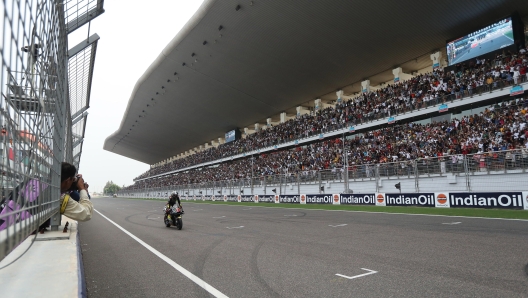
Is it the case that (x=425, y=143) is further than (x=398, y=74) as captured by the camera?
No

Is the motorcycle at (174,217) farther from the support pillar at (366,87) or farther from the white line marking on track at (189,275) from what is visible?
the support pillar at (366,87)

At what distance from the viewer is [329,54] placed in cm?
3194

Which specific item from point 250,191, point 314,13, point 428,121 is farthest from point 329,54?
point 250,191

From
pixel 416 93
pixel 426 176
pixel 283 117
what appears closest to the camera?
pixel 426 176

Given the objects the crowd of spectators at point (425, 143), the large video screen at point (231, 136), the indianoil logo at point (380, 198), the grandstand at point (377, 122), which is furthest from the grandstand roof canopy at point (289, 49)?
the indianoil logo at point (380, 198)

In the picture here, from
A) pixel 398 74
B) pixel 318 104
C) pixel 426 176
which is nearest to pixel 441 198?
Answer: pixel 426 176

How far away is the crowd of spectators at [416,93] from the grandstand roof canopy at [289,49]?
2773 mm

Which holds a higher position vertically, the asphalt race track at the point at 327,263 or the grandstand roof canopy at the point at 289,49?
the grandstand roof canopy at the point at 289,49

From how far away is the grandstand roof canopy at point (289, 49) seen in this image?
83.5 ft

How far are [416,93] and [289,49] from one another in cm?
1100

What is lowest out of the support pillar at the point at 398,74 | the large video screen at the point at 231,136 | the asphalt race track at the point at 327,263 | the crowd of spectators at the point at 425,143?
the asphalt race track at the point at 327,263

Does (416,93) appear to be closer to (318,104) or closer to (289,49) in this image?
(289,49)

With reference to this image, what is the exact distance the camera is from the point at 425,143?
24.6 m

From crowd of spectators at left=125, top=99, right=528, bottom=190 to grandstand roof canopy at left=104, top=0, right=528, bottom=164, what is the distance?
655 centimetres
